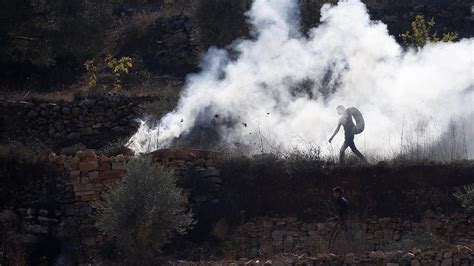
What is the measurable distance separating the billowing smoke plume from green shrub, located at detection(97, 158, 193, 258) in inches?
268

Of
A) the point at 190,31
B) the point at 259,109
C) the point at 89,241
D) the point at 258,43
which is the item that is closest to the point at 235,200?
the point at 89,241

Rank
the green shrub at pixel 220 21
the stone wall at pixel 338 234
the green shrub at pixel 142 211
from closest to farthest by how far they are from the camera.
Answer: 1. the green shrub at pixel 142 211
2. the stone wall at pixel 338 234
3. the green shrub at pixel 220 21

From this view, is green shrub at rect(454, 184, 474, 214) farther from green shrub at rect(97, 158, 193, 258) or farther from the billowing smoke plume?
green shrub at rect(97, 158, 193, 258)

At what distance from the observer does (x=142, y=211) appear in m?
13.3

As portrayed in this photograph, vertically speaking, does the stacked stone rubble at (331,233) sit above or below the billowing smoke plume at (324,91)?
below

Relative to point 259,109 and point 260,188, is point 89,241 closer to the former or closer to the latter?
point 260,188

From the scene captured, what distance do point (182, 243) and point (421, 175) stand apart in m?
5.12

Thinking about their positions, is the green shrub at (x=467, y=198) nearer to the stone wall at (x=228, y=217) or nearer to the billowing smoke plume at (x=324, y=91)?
the stone wall at (x=228, y=217)

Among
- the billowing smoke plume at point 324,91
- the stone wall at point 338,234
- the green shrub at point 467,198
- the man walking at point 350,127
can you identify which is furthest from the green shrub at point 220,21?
the green shrub at point 467,198

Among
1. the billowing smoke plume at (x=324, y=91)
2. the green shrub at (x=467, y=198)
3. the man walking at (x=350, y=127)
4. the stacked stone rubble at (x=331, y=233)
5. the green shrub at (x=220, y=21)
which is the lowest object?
the stacked stone rubble at (x=331, y=233)

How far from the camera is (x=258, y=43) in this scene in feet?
83.4

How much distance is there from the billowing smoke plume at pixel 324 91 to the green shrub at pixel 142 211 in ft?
22.3

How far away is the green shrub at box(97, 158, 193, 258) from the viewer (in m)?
13.4

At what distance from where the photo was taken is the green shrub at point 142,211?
527 inches
